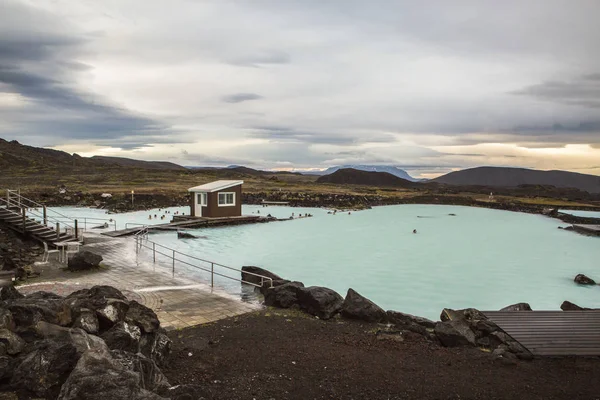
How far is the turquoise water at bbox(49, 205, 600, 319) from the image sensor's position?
738 inches

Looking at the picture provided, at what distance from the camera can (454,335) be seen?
8.32 metres

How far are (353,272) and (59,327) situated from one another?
59.5 ft

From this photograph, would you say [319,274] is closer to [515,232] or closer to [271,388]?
[271,388]

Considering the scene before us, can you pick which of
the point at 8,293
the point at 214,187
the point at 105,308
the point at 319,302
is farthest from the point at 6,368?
the point at 214,187

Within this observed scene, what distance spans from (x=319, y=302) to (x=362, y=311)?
1.05 metres

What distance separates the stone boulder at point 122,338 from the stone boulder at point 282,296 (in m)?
4.62

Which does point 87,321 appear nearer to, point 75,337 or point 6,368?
point 75,337

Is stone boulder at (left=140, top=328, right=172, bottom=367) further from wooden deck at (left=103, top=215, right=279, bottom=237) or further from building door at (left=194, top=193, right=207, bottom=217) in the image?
building door at (left=194, top=193, right=207, bottom=217)

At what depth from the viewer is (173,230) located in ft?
96.7

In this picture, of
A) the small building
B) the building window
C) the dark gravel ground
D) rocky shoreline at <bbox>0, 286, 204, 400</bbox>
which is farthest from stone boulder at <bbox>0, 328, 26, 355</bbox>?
the building window

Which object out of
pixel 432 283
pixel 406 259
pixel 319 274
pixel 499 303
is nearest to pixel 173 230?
pixel 319 274

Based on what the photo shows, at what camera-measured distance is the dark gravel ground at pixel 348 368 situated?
595 centimetres

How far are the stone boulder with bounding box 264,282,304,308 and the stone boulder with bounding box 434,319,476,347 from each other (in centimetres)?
358

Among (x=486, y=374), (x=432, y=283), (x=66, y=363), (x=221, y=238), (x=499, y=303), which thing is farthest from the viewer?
(x=221, y=238)
